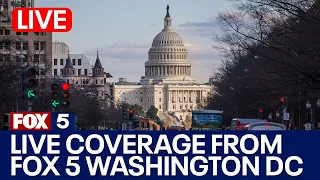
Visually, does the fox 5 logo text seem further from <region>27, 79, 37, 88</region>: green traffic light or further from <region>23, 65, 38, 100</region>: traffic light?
<region>27, 79, 37, 88</region>: green traffic light

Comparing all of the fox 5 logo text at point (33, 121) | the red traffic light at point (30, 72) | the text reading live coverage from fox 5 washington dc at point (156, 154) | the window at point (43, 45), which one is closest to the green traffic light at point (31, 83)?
the red traffic light at point (30, 72)

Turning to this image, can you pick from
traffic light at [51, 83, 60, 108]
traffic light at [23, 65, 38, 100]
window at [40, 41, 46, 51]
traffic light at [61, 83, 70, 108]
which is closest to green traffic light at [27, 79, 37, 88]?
traffic light at [23, 65, 38, 100]

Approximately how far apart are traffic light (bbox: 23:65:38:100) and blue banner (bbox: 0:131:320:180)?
1586cm

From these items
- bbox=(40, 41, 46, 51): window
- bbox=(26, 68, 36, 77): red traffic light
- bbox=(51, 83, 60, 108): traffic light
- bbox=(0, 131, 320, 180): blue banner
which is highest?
bbox=(40, 41, 46, 51): window

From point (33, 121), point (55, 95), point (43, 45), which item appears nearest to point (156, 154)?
point (33, 121)

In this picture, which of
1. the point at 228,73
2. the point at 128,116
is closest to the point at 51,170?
the point at 128,116

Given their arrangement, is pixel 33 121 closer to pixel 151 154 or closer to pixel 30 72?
pixel 30 72

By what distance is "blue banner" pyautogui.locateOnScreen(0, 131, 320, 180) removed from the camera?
19.4 m

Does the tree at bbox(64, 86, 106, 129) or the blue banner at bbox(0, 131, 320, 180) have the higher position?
the tree at bbox(64, 86, 106, 129)

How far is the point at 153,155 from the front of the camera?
63.7 ft

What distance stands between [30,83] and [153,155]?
17.0 meters

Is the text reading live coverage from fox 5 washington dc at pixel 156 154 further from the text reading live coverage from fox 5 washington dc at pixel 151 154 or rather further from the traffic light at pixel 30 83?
the traffic light at pixel 30 83

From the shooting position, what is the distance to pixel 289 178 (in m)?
19.8

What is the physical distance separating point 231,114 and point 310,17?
81.2 m
